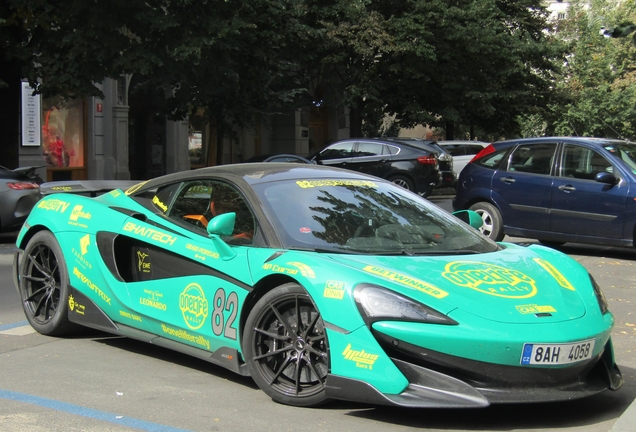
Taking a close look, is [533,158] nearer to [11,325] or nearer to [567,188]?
[567,188]

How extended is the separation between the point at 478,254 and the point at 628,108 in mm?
48162

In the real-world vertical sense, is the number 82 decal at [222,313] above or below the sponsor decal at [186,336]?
above

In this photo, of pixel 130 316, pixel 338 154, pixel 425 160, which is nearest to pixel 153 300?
pixel 130 316

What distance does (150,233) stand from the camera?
5578 millimetres

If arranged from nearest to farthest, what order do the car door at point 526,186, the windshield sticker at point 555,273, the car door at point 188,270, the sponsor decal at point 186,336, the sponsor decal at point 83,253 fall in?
the windshield sticker at point 555,273 < the car door at point 188,270 < the sponsor decal at point 186,336 < the sponsor decal at point 83,253 < the car door at point 526,186

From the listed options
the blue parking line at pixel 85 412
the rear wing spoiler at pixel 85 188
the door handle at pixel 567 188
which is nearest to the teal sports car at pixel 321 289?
the rear wing spoiler at pixel 85 188

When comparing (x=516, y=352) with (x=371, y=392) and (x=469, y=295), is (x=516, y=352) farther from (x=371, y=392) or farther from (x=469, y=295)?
(x=371, y=392)

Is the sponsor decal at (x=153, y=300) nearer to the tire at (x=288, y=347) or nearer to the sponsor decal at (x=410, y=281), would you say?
the tire at (x=288, y=347)

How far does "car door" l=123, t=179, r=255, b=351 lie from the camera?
16.2 ft

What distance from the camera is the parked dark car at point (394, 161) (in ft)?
71.7

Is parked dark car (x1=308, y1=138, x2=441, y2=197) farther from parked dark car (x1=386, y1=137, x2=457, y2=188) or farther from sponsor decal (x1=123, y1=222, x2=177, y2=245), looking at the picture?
sponsor decal (x1=123, y1=222, x2=177, y2=245)

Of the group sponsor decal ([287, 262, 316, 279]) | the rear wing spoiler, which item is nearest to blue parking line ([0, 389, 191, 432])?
sponsor decal ([287, 262, 316, 279])

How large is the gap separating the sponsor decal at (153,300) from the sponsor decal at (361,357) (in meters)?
1.56

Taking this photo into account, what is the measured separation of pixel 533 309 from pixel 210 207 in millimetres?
2159
